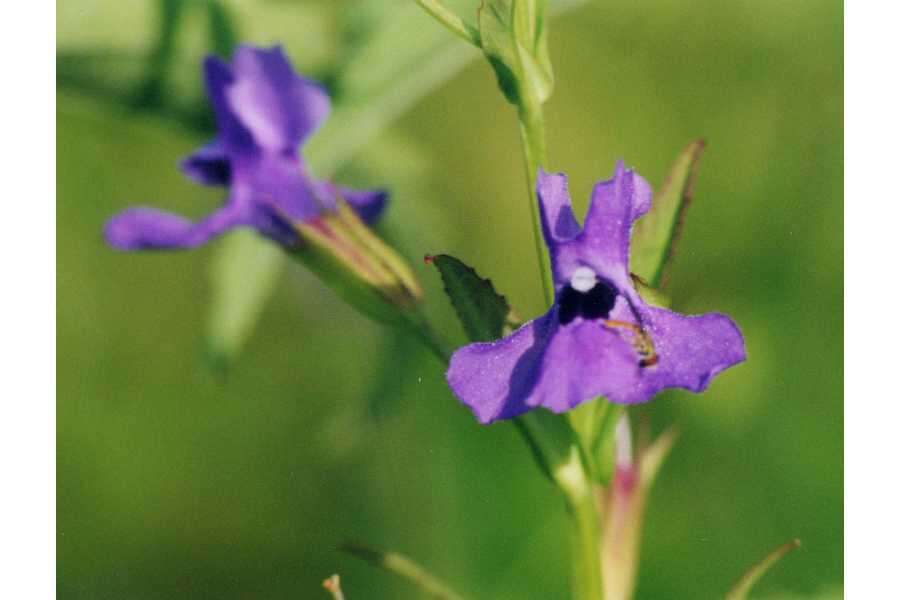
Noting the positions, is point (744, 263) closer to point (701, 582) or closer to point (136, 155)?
point (701, 582)

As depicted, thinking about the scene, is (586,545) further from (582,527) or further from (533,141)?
(533,141)

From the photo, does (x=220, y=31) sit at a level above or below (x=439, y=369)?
above

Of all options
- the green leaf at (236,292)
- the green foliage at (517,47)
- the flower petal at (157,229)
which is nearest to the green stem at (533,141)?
the green foliage at (517,47)

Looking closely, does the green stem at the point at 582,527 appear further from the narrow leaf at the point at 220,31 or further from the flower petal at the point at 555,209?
the narrow leaf at the point at 220,31

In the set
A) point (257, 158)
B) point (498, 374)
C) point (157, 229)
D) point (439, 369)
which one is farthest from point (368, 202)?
point (439, 369)

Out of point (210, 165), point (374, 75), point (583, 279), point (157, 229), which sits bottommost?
point (583, 279)

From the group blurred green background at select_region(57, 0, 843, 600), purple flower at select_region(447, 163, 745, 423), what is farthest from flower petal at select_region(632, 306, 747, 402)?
blurred green background at select_region(57, 0, 843, 600)
